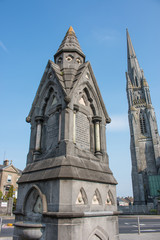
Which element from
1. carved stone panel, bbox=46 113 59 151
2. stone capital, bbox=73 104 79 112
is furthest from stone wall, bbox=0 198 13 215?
stone capital, bbox=73 104 79 112

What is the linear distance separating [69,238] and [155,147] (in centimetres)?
5757

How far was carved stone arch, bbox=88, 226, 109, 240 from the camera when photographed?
4.02m

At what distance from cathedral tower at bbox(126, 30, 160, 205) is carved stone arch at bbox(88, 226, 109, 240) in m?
52.4

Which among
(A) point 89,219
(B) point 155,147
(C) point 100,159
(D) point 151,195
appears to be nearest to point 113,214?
(A) point 89,219

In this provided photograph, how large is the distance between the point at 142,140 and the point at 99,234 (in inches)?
2300

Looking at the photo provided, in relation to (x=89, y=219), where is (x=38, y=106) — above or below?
A: above

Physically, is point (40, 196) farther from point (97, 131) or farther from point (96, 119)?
point (96, 119)

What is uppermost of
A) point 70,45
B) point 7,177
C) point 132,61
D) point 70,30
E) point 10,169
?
point 132,61

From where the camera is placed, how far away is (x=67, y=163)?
4.20 meters

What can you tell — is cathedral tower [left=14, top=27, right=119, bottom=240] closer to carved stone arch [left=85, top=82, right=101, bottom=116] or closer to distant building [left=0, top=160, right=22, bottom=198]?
carved stone arch [left=85, top=82, right=101, bottom=116]

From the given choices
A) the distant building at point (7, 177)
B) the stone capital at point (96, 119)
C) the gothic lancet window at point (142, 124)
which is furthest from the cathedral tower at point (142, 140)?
the stone capital at point (96, 119)

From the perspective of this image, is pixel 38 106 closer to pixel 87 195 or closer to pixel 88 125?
pixel 88 125

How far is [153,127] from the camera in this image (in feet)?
189

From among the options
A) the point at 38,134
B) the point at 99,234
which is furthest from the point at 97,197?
the point at 38,134
